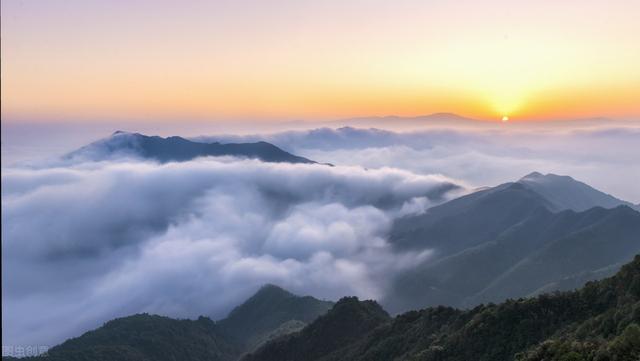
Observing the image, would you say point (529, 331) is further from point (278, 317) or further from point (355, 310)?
point (278, 317)

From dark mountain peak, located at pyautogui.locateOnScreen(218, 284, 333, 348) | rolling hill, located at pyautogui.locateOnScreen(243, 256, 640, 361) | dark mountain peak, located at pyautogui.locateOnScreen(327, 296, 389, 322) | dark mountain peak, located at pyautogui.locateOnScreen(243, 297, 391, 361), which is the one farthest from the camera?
dark mountain peak, located at pyautogui.locateOnScreen(218, 284, 333, 348)

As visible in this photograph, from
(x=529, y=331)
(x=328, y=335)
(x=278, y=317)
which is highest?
(x=529, y=331)

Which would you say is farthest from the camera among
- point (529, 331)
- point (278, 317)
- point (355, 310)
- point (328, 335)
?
point (278, 317)

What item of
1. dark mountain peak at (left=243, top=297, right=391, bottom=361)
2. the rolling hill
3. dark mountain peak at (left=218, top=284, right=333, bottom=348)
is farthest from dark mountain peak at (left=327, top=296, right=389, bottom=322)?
dark mountain peak at (left=218, top=284, right=333, bottom=348)

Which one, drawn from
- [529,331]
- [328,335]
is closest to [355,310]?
[328,335]

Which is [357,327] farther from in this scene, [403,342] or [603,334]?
[603,334]

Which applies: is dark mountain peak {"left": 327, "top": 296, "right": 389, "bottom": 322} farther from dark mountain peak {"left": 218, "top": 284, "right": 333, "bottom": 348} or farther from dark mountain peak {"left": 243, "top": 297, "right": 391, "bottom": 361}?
dark mountain peak {"left": 218, "top": 284, "right": 333, "bottom": 348}

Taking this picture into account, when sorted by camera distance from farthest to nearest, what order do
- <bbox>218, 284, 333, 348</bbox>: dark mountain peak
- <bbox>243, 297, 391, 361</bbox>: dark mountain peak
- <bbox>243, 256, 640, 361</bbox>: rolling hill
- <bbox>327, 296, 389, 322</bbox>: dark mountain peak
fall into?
<bbox>218, 284, 333, 348</bbox>: dark mountain peak < <bbox>327, 296, 389, 322</bbox>: dark mountain peak < <bbox>243, 297, 391, 361</bbox>: dark mountain peak < <bbox>243, 256, 640, 361</bbox>: rolling hill

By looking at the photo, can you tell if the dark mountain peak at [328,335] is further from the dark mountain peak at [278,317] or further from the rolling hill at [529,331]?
the dark mountain peak at [278,317]

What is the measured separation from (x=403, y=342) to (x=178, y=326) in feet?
328

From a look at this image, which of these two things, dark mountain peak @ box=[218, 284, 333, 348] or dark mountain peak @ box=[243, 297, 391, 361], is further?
dark mountain peak @ box=[218, 284, 333, 348]

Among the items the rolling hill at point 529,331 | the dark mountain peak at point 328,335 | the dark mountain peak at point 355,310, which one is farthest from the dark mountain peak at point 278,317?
the rolling hill at point 529,331

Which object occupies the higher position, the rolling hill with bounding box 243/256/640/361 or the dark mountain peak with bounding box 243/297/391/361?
the rolling hill with bounding box 243/256/640/361

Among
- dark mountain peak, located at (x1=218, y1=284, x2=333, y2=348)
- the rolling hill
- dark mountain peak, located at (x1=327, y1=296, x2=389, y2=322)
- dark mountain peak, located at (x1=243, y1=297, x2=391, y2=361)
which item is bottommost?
dark mountain peak, located at (x1=218, y1=284, x2=333, y2=348)
